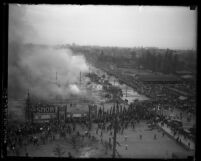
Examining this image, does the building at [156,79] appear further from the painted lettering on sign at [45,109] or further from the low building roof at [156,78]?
the painted lettering on sign at [45,109]

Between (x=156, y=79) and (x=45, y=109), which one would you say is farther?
(x=156, y=79)

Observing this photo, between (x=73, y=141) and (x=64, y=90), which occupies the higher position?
(x=64, y=90)

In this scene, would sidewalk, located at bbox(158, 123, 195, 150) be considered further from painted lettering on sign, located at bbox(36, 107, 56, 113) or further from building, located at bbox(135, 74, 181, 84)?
painted lettering on sign, located at bbox(36, 107, 56, 113)

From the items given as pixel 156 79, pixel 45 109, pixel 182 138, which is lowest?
pixel 182 138

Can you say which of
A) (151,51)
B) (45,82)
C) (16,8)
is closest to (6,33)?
(16,8)

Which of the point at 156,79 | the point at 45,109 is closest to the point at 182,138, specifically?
the point at 156,79

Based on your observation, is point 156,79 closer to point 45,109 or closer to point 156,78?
point 156,78

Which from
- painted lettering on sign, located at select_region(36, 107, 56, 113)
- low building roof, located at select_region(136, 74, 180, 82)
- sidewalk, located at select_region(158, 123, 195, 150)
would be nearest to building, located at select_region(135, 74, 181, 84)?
low building roof, located at select_region(136, 74, 180, 82)

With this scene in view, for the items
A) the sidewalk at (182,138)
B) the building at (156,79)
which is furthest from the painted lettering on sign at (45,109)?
the sidewalk at (182,138)

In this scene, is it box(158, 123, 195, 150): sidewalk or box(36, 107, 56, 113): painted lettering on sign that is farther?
box(36, 107, 56, 113): painted lettering on sign
